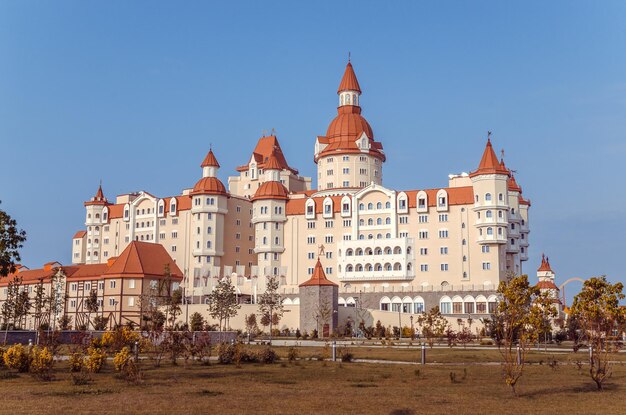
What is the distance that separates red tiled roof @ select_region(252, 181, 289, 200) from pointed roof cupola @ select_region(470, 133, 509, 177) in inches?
1103

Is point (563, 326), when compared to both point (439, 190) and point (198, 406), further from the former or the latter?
point (198, 406)

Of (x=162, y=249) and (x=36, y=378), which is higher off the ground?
(x=162, y=249)

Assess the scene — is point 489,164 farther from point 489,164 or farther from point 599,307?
point 599,307

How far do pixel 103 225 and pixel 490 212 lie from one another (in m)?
63.9

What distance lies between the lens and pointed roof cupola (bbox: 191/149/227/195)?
107 metres

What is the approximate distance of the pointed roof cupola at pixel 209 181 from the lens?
107 metres

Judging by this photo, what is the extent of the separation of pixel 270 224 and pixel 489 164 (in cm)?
3239

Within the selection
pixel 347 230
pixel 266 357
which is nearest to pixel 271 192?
pixel 347 230

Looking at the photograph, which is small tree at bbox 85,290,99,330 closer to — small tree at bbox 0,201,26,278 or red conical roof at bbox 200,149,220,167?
red conical roof at bbox 200,149,220,167

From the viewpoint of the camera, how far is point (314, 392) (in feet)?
80.5

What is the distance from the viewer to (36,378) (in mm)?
28078

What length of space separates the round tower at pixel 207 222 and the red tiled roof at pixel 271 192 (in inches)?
230

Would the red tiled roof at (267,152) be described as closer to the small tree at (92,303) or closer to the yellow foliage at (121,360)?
the small tree at (92,303)

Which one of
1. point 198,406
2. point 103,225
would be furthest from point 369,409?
point 103,225
